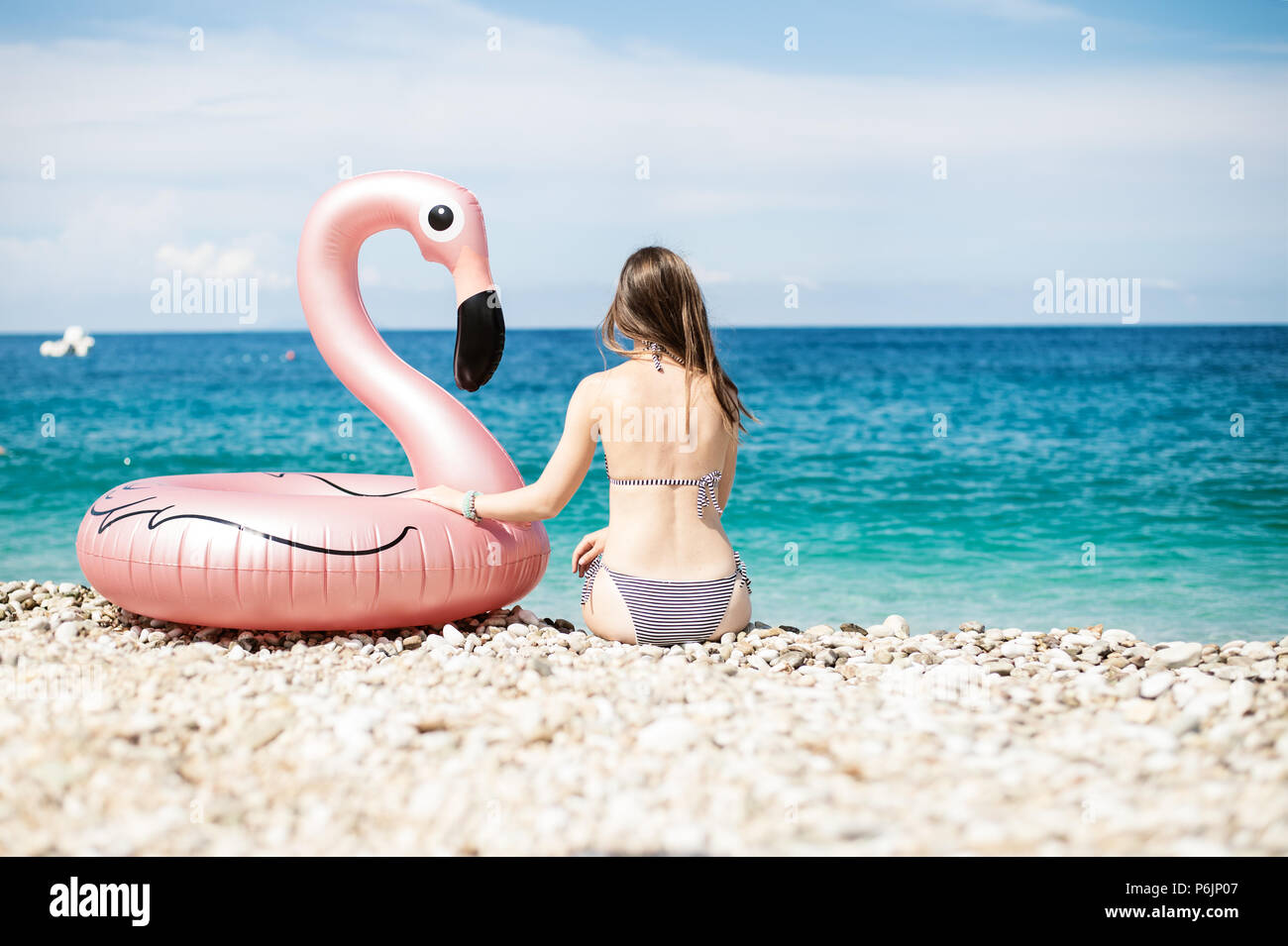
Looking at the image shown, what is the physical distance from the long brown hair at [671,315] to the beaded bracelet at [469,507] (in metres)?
0.92

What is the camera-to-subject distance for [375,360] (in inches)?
192

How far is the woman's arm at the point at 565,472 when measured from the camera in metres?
4.04

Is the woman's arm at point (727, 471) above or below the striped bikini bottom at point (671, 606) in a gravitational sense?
above

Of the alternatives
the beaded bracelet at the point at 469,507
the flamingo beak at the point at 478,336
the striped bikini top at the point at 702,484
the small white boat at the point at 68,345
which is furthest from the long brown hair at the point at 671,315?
the small white boat at the point at 68,345

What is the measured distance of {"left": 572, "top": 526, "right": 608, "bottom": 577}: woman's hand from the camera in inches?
177

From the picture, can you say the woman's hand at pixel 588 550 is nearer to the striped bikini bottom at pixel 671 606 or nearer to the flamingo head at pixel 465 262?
the striped bikini bottom at pixel 671 606

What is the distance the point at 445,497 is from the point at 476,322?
0.78 m

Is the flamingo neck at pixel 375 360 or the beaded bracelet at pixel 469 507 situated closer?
the beaded bracelet at pixel 469 507

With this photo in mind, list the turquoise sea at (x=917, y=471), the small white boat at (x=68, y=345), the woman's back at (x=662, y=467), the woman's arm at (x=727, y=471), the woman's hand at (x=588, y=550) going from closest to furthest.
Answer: the woman's back at (x=662, y=467) < the woman's arm at (x=727, y=471) < the woman's hand at (x=588, y=550) < the turquoise sea at (x=917, y=471) < the small white boat at (x=68, y=345)

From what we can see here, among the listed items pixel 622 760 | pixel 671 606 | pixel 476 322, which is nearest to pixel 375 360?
pixel 476 322

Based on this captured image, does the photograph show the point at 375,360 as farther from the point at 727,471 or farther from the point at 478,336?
the point at 727,471

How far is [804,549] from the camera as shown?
9.30 m
